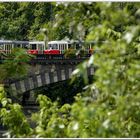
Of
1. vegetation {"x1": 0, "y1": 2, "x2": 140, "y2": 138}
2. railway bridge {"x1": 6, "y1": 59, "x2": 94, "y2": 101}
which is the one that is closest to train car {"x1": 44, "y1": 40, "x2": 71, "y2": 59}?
railway bridge {"x1": 6, "y1": 59, "x2": 94, "y2": 101}

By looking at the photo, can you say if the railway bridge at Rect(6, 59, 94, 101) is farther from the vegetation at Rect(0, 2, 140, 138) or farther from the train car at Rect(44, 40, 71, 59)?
the vegetation at Rect(0, 2, 140, 138)

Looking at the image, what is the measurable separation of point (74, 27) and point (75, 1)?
0.77 ft

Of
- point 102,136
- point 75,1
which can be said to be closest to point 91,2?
point 75,1

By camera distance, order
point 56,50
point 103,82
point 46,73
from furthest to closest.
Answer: point 56,50, point 46,73, point 103,82

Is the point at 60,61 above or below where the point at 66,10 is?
below

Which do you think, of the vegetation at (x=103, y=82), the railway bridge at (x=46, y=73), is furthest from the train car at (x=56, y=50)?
the vegetation at (x=103, y=82)

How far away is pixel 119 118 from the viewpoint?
271 cm

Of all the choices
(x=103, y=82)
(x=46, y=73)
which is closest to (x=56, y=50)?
(x=46, y=73)

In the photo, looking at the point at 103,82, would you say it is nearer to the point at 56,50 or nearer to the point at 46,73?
the point at 46,73

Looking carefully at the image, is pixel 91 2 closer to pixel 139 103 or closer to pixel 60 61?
pixel 139 103

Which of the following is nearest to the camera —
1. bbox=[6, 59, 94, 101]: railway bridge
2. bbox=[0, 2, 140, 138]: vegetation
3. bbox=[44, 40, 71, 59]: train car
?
bbox=[0, 2, 140, 138]: vegetation

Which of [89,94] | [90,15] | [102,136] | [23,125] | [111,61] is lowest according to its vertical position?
[23,125]

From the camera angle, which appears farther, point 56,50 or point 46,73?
point 56,50

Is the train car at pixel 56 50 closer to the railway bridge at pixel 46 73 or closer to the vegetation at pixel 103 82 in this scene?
the railway bridge at pixel 46 73
